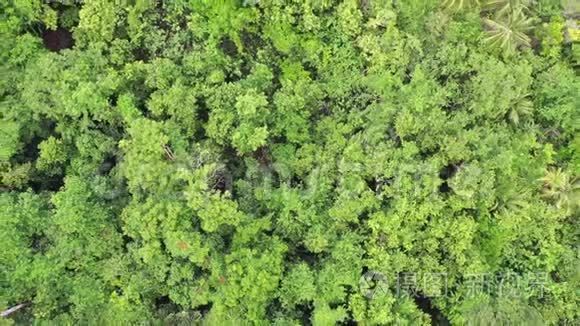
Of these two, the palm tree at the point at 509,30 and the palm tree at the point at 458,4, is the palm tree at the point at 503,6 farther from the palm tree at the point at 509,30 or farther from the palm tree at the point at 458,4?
the palm tree at the point at 458,4

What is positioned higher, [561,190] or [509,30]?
[509,30]

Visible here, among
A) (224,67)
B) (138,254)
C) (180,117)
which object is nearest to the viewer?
(138,254)

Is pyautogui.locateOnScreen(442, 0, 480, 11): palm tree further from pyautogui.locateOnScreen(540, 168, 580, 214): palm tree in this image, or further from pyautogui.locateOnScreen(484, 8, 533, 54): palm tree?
pyautogui.locateOnScreen(540, 168, 580, 214): palm tree

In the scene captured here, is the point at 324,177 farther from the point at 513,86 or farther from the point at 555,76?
the point at 555,76

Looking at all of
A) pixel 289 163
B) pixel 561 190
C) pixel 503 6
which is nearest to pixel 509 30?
pixel 503 6

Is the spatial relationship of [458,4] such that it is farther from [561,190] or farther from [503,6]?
[561,190]

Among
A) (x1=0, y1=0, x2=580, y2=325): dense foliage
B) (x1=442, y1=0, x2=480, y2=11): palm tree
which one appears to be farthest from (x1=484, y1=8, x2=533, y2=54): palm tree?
(x1=442, y1=0, x2=480, y2=11): palm tree

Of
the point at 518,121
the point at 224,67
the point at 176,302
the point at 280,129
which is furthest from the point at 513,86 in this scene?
the point at 176,302
